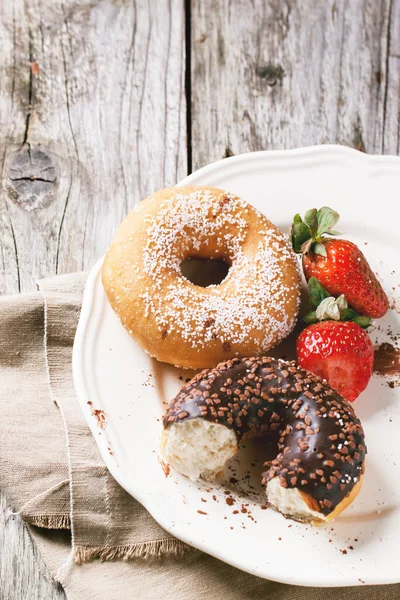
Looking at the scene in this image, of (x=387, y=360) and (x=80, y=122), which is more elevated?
(x=80, y=122)

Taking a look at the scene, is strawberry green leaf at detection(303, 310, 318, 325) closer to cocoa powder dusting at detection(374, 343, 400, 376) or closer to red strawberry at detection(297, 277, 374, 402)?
red strawberry at detection(297, 277, 374, 402)

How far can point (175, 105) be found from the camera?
2.27 meters

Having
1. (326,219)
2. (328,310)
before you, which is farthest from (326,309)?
(326,219)

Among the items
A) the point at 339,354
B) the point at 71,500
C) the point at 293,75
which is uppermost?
the point at 293,75

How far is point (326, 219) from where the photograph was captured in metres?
1.76

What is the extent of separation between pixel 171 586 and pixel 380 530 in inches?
18.0

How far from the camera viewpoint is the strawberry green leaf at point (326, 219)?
5.72 feet

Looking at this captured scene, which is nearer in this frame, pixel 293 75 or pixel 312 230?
pixel 312 230

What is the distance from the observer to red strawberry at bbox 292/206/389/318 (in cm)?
174

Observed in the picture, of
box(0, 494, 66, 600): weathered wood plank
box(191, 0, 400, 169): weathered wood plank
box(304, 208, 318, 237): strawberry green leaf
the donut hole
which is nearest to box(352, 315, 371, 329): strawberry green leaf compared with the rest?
box(304, 208, 318, 237): strawberry green leaf

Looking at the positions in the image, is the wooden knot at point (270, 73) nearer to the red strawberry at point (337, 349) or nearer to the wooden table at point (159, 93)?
the wooden table at point (159, 93)

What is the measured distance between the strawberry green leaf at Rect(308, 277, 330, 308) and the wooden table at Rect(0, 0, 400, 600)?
2.01ft

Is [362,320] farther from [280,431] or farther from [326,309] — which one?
[280,431]

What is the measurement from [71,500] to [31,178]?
0.93m
